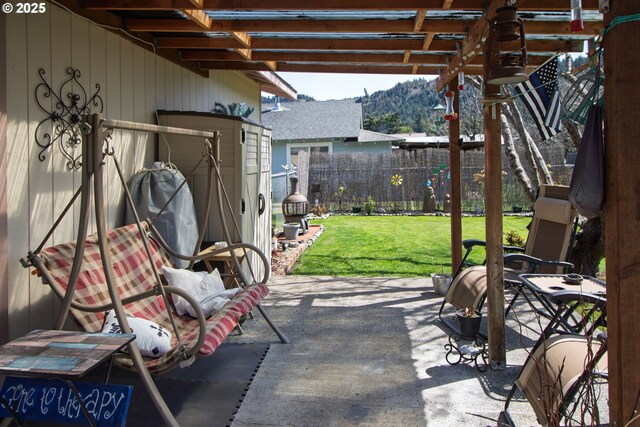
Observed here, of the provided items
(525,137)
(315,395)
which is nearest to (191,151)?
(315,395)

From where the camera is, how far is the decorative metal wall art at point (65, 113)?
3.29m

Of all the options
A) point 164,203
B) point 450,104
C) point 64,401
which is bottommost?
point 64,401

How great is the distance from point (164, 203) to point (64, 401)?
2469 millimetres

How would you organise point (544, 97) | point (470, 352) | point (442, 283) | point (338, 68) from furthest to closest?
1. point (338, 68)
2. point (442, 283)
3. point (544, 97)
4. point (470, 352)

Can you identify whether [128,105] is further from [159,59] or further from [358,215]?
[358,215]

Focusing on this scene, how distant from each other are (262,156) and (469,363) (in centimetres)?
357

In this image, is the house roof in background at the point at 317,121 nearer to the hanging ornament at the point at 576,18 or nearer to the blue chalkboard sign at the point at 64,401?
the hanging ornament at the point at 576,18

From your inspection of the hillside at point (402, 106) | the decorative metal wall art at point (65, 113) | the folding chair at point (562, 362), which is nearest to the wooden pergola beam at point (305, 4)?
the decorative metal wall art at point (65, 113)

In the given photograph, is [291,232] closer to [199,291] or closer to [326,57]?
[326,57]

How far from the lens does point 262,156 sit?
6.27 m

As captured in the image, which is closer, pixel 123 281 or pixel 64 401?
pixel 64 401

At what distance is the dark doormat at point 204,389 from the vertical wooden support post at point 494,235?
66.3 inches

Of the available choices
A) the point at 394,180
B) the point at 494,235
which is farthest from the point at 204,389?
Result: the point at 394,180

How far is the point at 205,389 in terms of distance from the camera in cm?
335
